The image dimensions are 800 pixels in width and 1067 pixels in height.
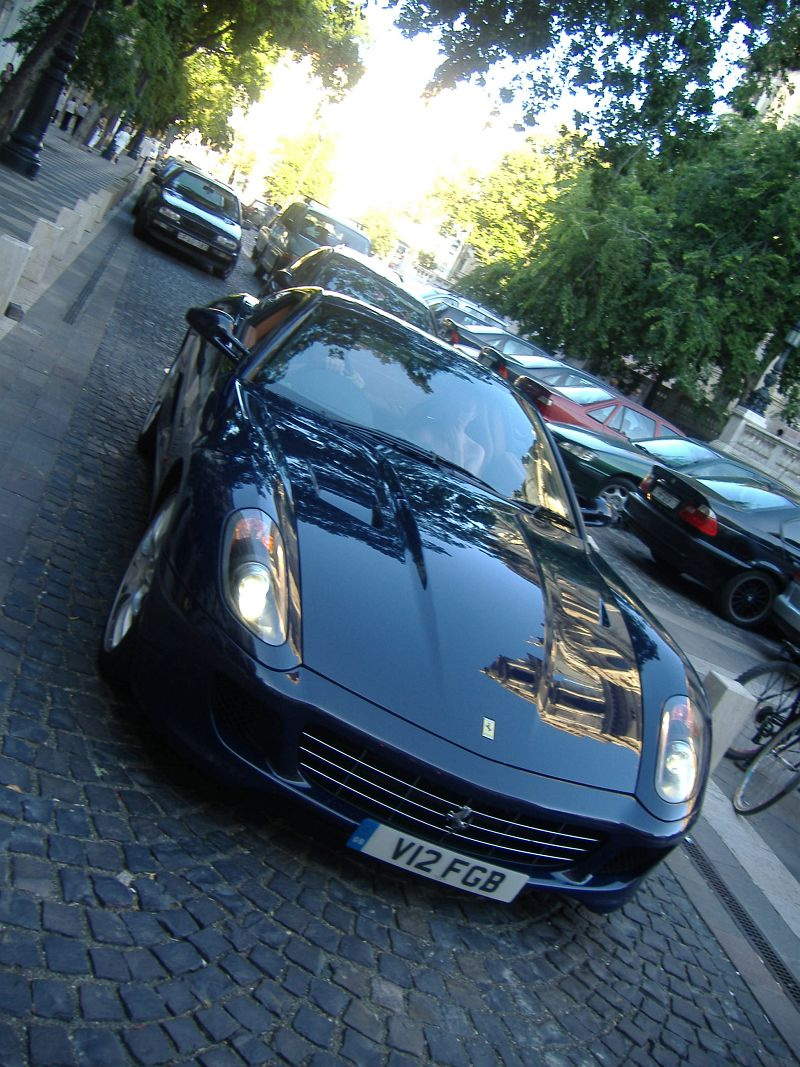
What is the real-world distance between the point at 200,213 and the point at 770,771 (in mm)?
16200

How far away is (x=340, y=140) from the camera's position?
246 feet

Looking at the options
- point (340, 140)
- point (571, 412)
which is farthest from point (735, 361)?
point (340, 140)

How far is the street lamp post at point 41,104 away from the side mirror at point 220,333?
14.4 m

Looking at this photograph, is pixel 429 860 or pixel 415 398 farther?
pixel 415 398

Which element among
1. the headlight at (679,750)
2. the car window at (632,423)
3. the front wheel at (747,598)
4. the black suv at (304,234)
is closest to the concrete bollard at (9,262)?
the headlight at (679,750)

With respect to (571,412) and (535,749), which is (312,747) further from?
(571,412)

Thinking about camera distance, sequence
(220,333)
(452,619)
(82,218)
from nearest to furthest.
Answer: (452,619), (220,333), (82,218)

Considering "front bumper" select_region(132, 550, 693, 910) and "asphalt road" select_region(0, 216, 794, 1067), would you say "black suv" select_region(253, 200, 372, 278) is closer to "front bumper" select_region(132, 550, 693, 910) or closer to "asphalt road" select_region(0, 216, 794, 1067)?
"asphalt road" select_region(0, 216, 794, 1067)

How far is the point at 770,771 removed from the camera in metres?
5.93

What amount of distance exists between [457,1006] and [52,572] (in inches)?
97.0

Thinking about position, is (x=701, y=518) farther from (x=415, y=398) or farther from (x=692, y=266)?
(x=692, y=266)

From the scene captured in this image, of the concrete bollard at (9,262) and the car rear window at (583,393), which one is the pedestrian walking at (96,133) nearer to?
the car rear window at (583,393)

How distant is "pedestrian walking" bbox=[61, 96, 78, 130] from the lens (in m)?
41.9

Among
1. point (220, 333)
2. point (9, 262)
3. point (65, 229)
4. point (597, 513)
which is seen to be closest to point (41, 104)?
point (65, 229)
